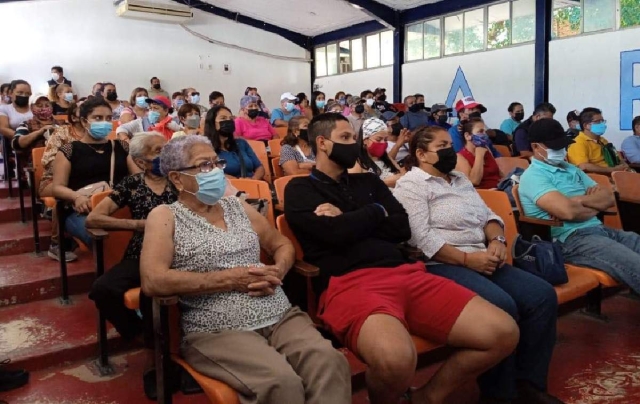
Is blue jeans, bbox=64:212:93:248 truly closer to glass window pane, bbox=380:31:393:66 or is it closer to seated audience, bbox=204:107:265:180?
seated audience, bbox=204:107:265:180

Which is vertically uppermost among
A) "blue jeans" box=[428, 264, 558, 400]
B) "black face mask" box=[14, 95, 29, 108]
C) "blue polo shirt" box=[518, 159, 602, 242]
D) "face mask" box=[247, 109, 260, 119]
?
"black face mask" box=[14, 95, 29, 108]

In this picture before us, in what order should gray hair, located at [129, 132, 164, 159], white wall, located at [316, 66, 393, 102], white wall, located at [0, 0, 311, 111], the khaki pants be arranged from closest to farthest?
the khaki pants → gray hair, located at [129, 132, 164, 159] → white wall, located at [0, 0, 311, 111] → white wall, located at [316, 66, 393, 102]

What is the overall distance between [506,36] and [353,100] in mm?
3423

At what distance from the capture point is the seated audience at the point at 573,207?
109 inches

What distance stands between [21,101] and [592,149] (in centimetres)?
548

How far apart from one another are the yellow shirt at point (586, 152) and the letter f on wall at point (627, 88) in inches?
154

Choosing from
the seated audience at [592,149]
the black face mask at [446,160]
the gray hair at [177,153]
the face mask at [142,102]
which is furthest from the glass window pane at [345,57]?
the gray hair at [177,153]

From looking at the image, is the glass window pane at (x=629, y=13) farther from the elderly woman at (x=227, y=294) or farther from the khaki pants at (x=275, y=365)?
the khaki pants at (x=275, y=365)

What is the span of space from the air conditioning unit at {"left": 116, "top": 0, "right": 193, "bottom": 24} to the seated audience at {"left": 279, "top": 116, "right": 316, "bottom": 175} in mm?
8550

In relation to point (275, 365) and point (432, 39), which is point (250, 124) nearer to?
point (275, 365)

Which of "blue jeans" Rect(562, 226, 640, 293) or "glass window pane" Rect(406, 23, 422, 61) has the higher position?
"glass window pane" Rect(406, 23, 422, 61)

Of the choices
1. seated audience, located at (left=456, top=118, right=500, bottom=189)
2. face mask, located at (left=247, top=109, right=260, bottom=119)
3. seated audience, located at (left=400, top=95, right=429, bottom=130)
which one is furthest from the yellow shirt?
seated audience, located at (left=400, top=95, right=429, bottom=130)

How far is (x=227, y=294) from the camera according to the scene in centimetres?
188

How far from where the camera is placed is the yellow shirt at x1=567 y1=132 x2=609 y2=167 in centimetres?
537
